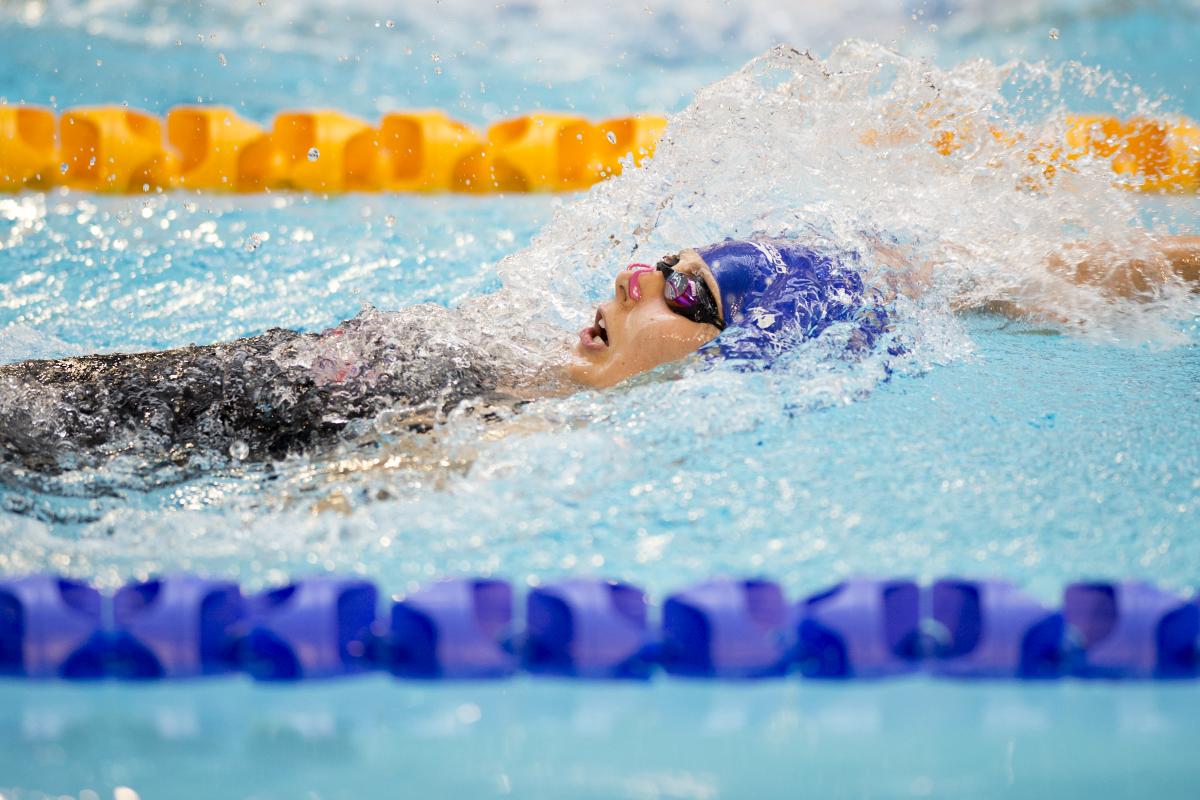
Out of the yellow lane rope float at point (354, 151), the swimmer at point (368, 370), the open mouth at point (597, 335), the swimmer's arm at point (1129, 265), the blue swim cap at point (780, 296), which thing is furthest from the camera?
Answer: the yellow lane rope float at point (354, 151)

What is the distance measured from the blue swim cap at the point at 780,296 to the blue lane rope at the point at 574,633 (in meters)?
0.67

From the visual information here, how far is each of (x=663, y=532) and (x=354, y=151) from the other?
9.95 feet

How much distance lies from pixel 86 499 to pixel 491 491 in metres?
0.64

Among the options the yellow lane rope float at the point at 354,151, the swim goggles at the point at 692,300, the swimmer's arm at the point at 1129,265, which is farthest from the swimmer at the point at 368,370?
the yellow lane rope float at the point at 354,151

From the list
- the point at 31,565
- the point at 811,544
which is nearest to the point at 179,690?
the point at 31,565

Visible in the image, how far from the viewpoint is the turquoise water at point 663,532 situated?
4.04 ft

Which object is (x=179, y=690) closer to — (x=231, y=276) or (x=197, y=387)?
(x=197, y=387)

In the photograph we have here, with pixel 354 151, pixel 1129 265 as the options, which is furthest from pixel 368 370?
pixel 354 151

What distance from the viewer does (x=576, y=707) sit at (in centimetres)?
134

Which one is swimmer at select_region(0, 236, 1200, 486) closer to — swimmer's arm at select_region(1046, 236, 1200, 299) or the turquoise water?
the turquoise water

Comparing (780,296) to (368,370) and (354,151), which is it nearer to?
(368,370)

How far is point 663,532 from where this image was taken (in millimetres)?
1631

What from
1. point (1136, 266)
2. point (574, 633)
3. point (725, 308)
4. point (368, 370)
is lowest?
point (574, 633)

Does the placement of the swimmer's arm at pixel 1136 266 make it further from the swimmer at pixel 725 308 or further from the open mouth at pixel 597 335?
the open mouth at pixel 597 335
